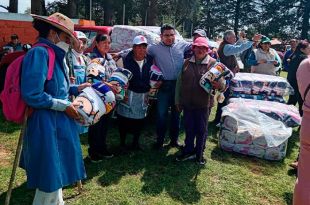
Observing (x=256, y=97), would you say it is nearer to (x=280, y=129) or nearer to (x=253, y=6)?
(x=280, y=129)

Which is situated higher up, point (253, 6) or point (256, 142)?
point (253, 6)

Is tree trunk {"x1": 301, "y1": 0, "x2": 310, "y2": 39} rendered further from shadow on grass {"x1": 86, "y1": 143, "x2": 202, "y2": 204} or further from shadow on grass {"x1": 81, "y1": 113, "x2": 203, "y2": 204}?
shadow on grass {"x1": 86, "y1": 143, "x2": 202, "y2": 204}

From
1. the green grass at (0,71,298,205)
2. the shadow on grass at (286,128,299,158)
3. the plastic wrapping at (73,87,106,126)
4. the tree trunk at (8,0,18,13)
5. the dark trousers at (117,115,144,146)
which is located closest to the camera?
the plastic wrapping at (73,87,106,126)

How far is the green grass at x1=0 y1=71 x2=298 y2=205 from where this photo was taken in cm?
407

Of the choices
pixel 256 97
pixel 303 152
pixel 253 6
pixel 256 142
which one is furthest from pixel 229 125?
pixel 253 6

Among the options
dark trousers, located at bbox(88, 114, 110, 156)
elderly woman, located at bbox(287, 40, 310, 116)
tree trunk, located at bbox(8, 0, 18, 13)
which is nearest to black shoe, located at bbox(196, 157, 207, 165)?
dark trousers, located at bbox(88, 114, 110, 156)

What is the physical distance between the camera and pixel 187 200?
4.09m

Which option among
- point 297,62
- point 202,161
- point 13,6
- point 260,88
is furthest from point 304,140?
point 13,6

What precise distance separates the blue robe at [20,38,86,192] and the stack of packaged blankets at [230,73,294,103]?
14.0 feet

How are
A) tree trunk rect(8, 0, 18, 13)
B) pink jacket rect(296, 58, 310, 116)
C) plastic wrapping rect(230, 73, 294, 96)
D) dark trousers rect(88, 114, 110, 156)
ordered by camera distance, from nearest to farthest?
pink jacket rect(296, 58, 310, 116), dark trousers rect(88, 114, 110, 156), plastic wrapping rect(230, 73, 294, 96), tree trunk rect(8, 0, 18, 13)

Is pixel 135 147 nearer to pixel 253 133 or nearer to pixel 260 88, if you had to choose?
pixel 253 133

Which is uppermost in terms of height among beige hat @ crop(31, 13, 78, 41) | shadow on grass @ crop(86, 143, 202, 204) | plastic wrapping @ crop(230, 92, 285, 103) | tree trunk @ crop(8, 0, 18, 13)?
tree trunk @ crop(8, 0, 18, 13)

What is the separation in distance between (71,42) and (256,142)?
3.59 metres

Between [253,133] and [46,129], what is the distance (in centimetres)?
357
